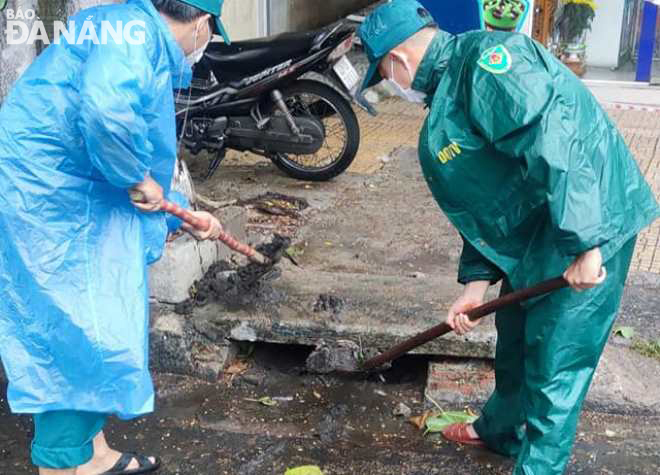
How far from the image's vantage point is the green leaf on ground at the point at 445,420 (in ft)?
11.2

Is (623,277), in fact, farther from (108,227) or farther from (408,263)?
(408,263)

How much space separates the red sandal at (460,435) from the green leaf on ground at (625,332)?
0.99m

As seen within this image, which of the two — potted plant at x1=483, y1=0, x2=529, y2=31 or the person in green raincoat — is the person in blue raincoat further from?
potted plant at x1=483, y1=0, x2=529, y2=31

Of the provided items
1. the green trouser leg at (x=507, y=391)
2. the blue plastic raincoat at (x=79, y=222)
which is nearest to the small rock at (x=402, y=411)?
the green trouser leg at (x=507, y=391)

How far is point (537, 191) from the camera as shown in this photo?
238cm

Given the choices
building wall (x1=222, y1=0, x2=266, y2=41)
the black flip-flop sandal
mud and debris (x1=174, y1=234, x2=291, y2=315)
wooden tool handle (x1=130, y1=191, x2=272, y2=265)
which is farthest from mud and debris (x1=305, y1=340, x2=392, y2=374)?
building wall (x1=222, y1=0, x2=266, y2=41)

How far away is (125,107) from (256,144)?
3.74m

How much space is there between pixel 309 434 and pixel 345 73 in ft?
10.7

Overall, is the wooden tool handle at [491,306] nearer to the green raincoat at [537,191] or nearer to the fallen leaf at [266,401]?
the green raincoat at [537,191]

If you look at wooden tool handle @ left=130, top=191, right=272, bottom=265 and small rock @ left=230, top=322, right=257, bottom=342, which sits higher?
wooden tool handle @ left=130, top=191, right=272, bottom=265

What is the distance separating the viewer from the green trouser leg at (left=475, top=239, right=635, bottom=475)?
259 centimetres

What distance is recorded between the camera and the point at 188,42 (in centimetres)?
271

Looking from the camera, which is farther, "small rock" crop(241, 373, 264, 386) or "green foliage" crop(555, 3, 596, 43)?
"green foliage" crop(555, 3, 596, 43)

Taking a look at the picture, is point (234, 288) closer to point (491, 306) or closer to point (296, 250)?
point (296, 250)
